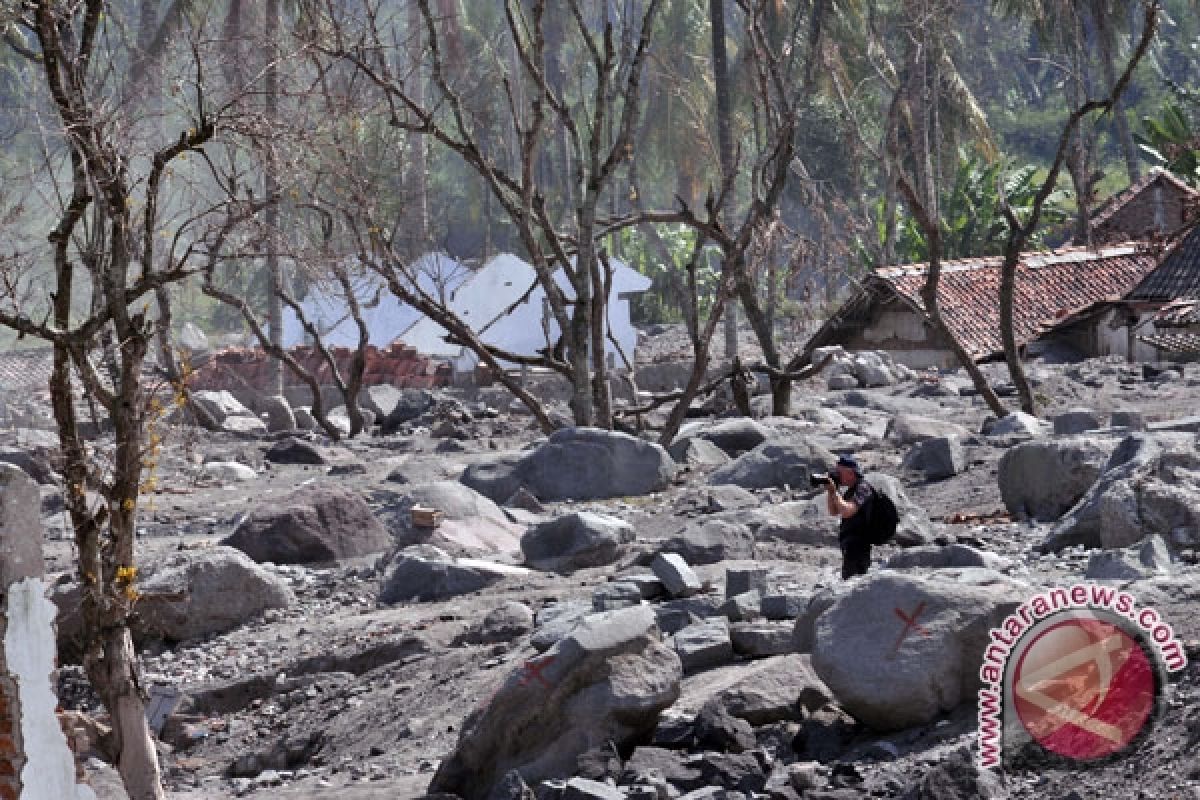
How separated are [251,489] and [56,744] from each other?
1333cm

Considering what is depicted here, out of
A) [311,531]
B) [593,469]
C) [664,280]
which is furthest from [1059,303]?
[311,531]

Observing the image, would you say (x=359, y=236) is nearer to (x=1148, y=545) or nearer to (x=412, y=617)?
(x=412, y=617)

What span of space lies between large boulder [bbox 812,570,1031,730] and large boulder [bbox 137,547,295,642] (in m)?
5.92

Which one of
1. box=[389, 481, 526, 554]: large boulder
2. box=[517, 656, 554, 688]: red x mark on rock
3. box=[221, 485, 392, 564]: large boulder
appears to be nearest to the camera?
box=[517, 656, 554, 688]: red x mark on rock

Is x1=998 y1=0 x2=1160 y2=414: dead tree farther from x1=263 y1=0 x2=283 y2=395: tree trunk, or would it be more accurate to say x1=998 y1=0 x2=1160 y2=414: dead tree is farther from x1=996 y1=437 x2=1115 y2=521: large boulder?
x1=263 y1=0 x2=283 y2=395: tree trunk

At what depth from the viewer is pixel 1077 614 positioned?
6.77 meters

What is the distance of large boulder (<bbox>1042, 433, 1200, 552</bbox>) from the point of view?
9922 millimetres

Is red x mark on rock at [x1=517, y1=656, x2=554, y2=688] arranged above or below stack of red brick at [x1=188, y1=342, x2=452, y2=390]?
below

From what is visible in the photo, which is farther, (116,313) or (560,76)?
(560,76)

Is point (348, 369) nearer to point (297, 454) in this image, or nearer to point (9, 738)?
point (297, 454)

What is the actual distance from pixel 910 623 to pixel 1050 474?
555 cm

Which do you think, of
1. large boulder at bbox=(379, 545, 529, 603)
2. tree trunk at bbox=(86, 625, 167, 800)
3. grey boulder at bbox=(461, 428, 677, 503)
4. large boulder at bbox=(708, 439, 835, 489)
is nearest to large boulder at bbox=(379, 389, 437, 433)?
grey boulder at bbox=(461, 428, 677, 503)

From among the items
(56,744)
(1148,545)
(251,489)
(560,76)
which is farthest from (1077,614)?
(560,76)

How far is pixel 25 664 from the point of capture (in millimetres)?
5992
